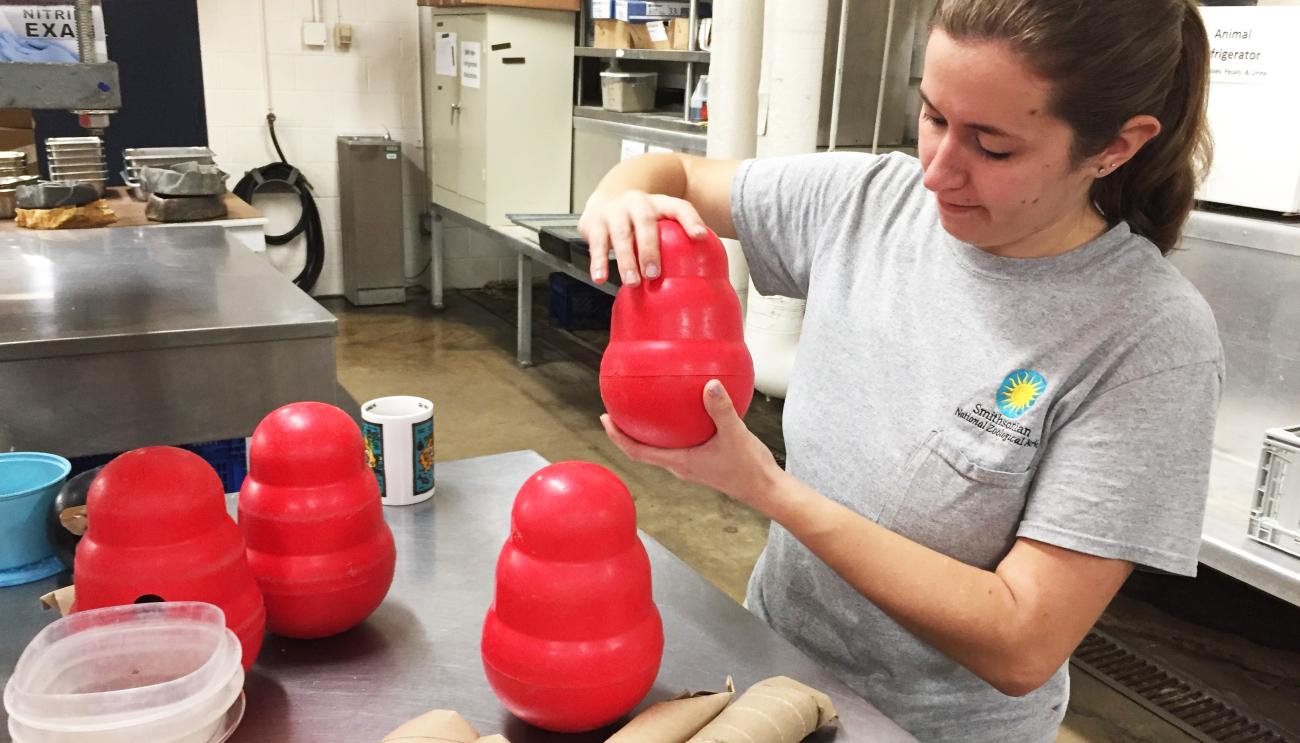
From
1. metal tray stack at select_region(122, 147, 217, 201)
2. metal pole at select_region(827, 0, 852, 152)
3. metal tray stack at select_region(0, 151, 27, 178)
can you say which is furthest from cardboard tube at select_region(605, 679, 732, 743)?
metal tray stack at select_region(122, 147, 217, 201)

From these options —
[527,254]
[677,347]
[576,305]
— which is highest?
[677,347]

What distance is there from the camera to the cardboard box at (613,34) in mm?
4726

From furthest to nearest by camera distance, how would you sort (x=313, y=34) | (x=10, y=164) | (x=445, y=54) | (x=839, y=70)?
(x=313, y=34) → (x=445, y=54) → (x=10, y=164) → (x=839, y=70)

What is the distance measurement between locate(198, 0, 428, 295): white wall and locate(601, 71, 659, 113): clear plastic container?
187 centimetres

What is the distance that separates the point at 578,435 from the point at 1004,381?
10.8 feet

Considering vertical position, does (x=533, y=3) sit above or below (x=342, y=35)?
above

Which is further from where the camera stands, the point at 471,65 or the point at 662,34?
the point at 471,65

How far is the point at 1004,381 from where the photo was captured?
3.67 ft

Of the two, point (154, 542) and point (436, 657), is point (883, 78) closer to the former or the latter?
point (436, 657)

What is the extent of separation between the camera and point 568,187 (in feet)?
17.9

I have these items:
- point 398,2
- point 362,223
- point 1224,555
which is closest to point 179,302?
point 1224,555

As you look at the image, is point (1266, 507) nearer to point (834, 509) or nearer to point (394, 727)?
point (834, 509)

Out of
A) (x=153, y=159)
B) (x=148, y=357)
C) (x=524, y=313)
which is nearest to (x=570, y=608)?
(x=148, y=357)

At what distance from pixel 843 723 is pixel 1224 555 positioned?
1.48 meters
